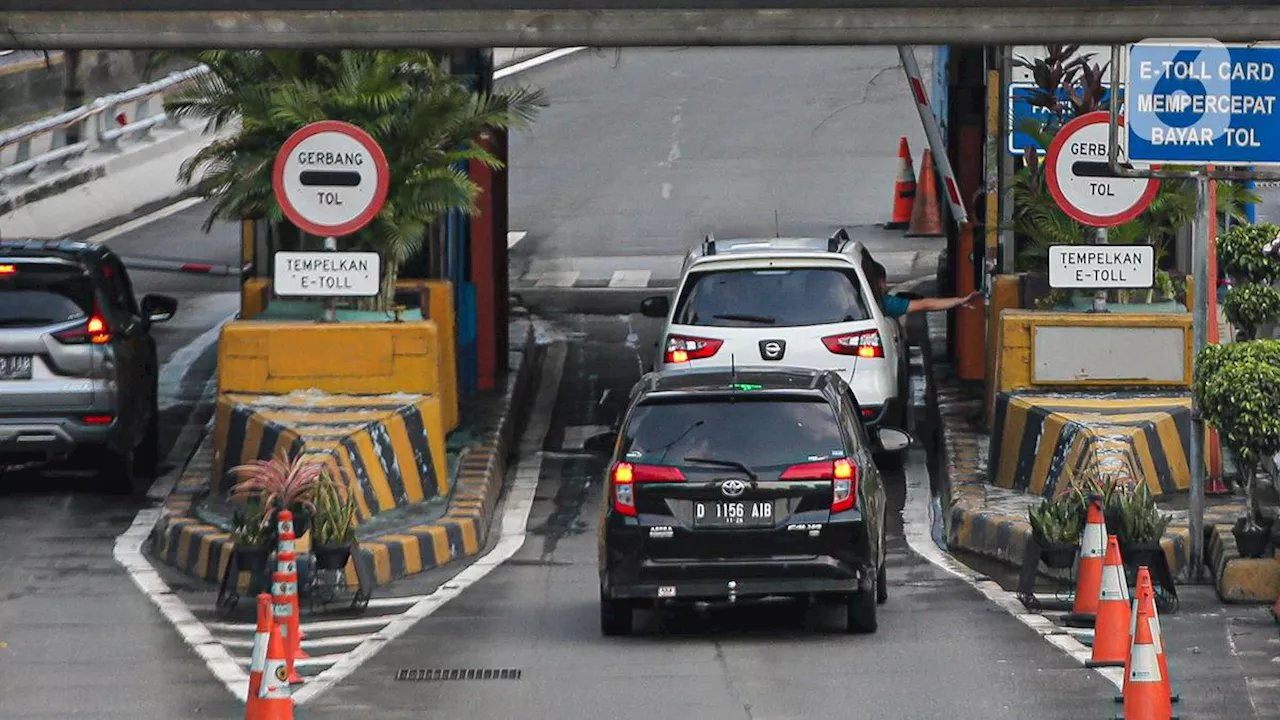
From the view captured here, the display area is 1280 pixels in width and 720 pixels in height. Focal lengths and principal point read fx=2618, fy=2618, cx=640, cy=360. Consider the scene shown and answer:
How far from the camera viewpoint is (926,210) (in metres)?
31.0

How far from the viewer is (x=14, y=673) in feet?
43.1

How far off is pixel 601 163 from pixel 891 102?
700 cm

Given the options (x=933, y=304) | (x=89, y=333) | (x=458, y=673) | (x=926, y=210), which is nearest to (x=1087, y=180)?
(x=933, y=304)

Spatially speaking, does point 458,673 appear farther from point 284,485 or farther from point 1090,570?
point 1090,570

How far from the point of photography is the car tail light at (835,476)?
13367 millimetres

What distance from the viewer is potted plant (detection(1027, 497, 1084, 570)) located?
1437 centimetres

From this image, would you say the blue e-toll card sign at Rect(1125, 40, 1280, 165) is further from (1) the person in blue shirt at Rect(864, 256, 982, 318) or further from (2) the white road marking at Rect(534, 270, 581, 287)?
(2) the white road marking at Rect(534, 270, 581, 287)

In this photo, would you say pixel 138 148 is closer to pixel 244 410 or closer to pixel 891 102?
pixel 891 102

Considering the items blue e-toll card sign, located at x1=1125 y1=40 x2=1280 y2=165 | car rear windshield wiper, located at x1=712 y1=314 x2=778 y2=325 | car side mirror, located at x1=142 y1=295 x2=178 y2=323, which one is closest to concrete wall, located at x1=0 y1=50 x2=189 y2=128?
car side mirror, located at x1=142 y1=295 x2=178 y2=323

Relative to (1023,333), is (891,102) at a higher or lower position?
higher

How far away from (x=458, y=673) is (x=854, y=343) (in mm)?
6279

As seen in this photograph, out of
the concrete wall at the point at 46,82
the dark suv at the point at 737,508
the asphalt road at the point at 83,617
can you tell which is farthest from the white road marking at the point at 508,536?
the concrete wall at the point at 46,82

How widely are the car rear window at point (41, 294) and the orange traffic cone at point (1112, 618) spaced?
327 inches

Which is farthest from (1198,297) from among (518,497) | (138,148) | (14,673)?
(138,148)
